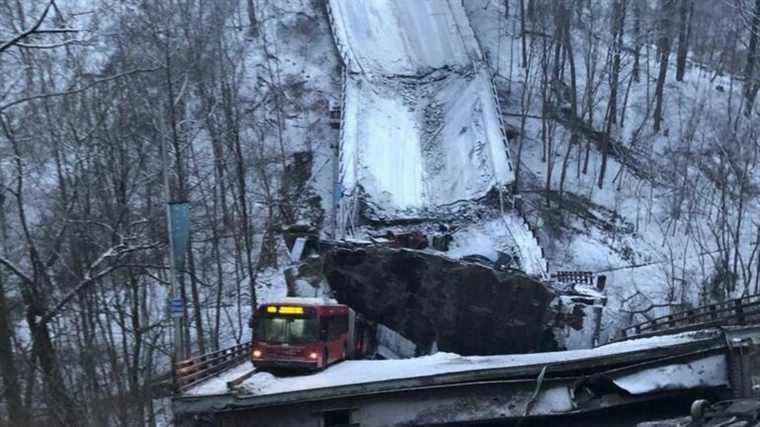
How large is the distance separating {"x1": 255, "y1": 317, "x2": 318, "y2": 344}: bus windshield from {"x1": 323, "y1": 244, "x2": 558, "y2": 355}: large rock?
522 centimetres

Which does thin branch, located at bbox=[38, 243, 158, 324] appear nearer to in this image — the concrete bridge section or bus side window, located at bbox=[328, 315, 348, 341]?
the concrete bridge section

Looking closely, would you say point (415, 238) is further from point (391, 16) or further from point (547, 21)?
point (547, 21)

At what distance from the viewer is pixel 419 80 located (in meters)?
37.4

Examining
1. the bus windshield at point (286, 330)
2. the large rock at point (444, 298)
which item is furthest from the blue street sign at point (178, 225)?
the bus windshield at point (286, 330)

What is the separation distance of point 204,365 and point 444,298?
25.5ft

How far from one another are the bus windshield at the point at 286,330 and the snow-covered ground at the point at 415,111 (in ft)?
35.2

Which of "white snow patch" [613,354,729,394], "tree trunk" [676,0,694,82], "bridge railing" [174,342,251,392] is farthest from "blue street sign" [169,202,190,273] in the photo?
"tree trunk" [676,0,694,82]

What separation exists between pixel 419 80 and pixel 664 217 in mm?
12679

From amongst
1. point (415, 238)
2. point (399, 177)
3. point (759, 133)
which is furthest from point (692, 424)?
point (759, 133)

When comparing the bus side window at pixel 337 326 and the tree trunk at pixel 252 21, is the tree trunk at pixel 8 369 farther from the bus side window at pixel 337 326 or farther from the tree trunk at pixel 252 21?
the tree trunk at pixel 252 21

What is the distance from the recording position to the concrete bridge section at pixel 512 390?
563 inches

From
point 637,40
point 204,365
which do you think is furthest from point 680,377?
point 637,40

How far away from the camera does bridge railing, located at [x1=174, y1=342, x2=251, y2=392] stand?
15.4 m

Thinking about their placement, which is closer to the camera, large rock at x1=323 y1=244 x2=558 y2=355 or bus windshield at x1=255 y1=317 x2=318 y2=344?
bus windshield at x1=255 y1=317 x2=318 y2=344
